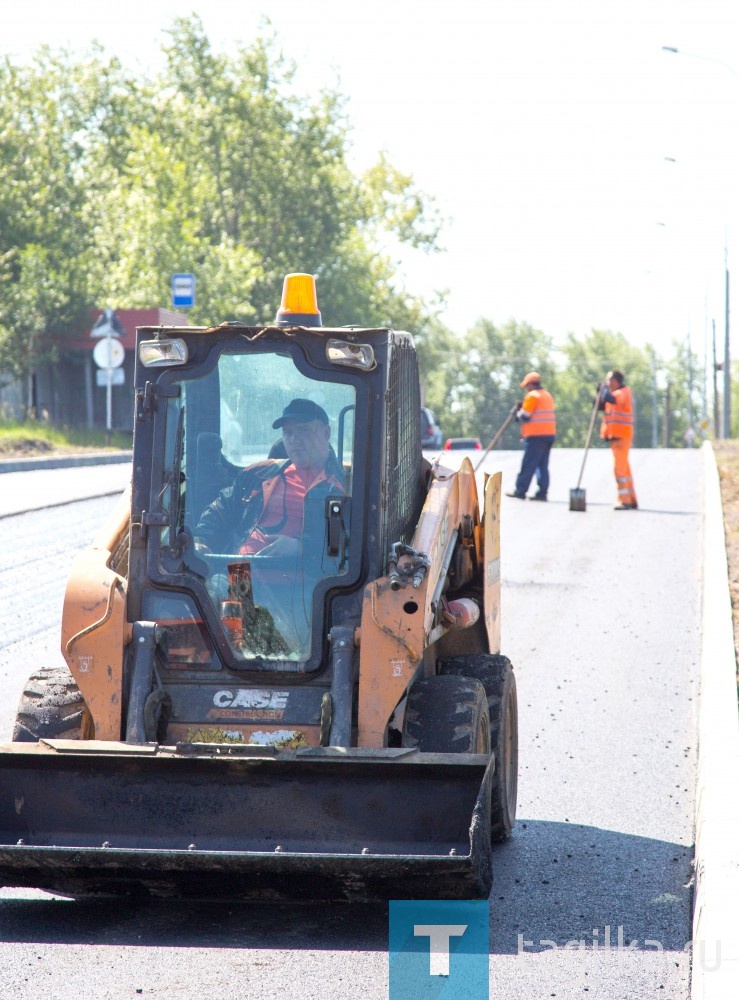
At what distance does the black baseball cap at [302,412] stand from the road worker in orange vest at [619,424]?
48.9 feet

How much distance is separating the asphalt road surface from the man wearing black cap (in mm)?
1235

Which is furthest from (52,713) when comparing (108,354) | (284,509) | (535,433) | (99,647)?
(108,354)

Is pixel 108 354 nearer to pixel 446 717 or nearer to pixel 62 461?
pixel 62 461

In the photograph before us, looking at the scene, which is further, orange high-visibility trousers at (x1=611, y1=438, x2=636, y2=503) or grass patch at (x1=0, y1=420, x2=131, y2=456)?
grass patch at (x1=0, y1=420, x2=131, y2=456)

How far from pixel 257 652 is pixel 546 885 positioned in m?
1.43

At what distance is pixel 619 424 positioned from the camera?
67.3 ft

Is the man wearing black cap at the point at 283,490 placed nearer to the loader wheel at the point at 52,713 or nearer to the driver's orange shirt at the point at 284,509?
the driver's orange shirt at the point at 284,509

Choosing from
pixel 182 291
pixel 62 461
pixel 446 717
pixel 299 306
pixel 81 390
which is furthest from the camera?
pixel 81 390

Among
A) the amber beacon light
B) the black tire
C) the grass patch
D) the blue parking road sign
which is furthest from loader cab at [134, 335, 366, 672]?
the blue parking road sign

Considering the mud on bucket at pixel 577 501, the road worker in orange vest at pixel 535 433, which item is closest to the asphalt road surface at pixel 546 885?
the mud on bucket at pixel 577 501

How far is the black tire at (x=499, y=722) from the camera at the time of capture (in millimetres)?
6031

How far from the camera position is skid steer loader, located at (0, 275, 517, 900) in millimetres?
5125

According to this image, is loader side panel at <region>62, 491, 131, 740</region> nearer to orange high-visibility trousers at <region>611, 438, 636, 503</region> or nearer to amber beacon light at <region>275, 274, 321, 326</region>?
amber beacon light at <region>275, 274, 321, 326</region>

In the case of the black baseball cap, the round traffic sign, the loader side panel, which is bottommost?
the loader side panel
